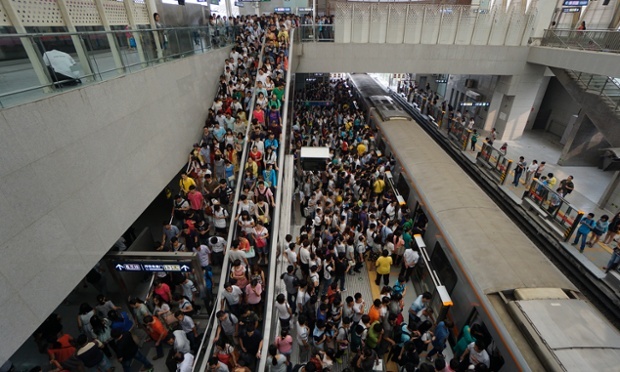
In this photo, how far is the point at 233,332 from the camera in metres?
5.53

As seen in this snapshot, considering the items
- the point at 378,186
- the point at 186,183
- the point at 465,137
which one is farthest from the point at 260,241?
the point at 465,137

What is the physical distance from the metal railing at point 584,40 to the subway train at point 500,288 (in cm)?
844

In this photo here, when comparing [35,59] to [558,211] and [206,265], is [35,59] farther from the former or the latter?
[558,211]

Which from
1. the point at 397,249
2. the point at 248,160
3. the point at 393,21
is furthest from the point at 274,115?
the point at 393,21

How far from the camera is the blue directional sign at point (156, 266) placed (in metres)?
6.05

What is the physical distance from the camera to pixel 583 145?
14258mm

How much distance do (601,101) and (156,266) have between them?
16999mm

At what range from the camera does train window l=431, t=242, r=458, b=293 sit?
683cm

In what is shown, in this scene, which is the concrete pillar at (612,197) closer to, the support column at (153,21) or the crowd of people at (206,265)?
the crowd of people at (206,265)

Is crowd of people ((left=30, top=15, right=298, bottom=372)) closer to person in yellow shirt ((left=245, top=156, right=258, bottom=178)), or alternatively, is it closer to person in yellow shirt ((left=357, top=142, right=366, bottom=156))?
person in yellow shirt ((left=245, top=156, right=258, bottom=178))

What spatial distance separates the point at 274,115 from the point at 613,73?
12.6m

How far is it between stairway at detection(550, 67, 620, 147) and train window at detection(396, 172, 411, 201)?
29.4 ft

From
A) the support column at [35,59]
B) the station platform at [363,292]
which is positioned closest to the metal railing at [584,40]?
the station platform at [363,292]

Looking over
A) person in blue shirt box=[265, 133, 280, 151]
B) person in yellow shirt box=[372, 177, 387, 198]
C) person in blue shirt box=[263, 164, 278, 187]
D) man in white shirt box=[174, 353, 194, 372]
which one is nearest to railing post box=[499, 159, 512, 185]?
person in yellow shirt box=[372, 177, 387, 198]
